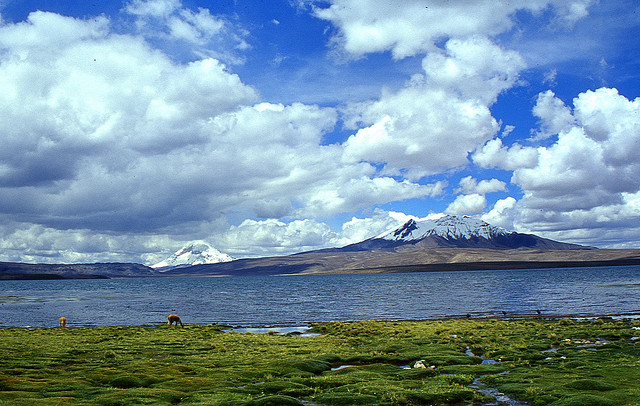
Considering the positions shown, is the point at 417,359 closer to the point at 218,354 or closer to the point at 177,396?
the point at 218,354

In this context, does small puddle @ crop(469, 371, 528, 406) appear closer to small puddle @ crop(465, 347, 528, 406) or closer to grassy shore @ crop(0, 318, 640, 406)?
small puddle @ crop(465, 347, 528, 406)

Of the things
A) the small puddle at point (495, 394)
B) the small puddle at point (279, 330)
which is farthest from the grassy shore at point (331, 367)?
the small puddle at point (279, 330)

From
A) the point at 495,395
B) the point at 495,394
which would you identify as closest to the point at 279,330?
the point at 495,394

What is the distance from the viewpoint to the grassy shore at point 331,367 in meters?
28.2

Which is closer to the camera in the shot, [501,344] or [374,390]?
[374,390]

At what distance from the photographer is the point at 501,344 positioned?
2012 inches

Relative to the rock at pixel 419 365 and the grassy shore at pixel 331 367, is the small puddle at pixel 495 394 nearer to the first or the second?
the grassy shore at pixel 331 367

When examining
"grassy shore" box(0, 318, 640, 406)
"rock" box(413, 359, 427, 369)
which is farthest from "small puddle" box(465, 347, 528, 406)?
"rock" box(413, 359, 427, 369)

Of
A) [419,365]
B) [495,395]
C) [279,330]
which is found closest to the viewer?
[495,395]

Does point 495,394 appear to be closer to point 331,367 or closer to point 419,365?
point 419,365

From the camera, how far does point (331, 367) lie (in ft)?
136

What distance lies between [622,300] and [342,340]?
8958 centimetres

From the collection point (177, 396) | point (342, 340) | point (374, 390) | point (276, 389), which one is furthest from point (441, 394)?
point (342, 340)

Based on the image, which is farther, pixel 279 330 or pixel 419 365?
pixel 279 330
